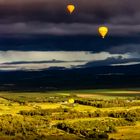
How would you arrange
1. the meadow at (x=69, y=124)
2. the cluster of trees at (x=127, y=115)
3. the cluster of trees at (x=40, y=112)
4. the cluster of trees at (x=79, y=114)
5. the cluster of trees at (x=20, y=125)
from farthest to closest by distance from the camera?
1. the cluster of trees at (x=40, y=112)
2. the cluster of trees at (x=79, y=114)
3. the cluster of trees at (x=127, y=115)
4. the cluster of trees at (x=20, y=125)
5. the meadow at (x=69, y=124)

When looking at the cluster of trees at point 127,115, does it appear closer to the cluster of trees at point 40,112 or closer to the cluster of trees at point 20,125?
the cluster of trees at point 40,112

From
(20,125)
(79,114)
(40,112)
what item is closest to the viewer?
(20,125)

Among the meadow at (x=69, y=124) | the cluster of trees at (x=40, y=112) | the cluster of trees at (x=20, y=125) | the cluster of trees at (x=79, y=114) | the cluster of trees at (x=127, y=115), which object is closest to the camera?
the meadow at (x=69, y=124)

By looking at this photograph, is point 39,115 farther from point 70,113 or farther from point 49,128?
point 49,128

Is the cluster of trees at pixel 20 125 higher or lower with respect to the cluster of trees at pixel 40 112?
lower

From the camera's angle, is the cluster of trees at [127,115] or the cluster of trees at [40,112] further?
the cluster of trees at [40,112]

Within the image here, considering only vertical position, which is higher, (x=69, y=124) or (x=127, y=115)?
(x=127, y=115)

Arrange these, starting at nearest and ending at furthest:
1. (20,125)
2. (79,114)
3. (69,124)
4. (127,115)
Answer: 1. (20,125)
2. (69,124)
3. (127,115)
4. (79,114)

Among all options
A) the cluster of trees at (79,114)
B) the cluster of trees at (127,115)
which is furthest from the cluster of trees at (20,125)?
the cluster of trees at (127,115)

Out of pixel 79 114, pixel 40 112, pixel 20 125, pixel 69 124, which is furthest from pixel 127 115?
pixel 20 125

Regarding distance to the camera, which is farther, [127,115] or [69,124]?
[127,115]

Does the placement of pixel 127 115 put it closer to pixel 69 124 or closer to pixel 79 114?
pixel 79 114
